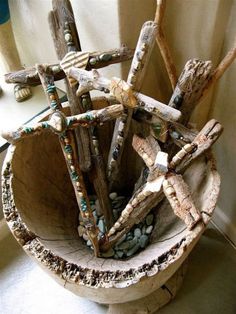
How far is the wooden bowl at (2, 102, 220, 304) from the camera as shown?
0.58 m

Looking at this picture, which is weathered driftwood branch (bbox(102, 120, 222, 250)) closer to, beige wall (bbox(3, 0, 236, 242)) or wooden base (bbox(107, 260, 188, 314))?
beige wall (bbox(3, 0, 236, 242))

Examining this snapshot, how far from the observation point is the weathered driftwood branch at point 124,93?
575mm

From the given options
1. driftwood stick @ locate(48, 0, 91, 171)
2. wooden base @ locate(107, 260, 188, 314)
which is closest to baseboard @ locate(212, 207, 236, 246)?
wooden base @ locate(107, 260, 188, 314)

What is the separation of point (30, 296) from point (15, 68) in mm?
690

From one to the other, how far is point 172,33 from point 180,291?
71 centimetres

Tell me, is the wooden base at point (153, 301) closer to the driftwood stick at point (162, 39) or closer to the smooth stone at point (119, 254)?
the smooth stone at point (119, 254)

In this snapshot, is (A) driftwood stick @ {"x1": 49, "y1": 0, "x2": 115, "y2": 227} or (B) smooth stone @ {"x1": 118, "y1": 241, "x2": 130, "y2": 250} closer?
(A) driftwood stick @ {"x1": 49, "y1": 0, "x2": 115, "y2": 227}

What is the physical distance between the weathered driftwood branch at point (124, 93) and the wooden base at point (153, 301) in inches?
21.9

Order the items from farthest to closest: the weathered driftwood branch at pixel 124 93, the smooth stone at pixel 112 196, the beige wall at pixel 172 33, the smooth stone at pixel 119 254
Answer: the smooth stone at pixel 112 196
the smooth stone at pixel 119 254
the beige wall at pixel 172 33
the weathered driftwood branch at pixel 124 93

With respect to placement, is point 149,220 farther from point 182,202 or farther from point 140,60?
point 140,60

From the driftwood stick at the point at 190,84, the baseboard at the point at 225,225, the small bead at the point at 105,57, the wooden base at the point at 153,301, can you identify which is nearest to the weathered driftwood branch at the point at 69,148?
the small bead at the point at 105,57

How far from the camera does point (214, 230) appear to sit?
110 centimetres

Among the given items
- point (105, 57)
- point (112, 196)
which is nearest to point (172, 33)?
point (105, 57)

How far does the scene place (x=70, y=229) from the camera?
0.85 m
